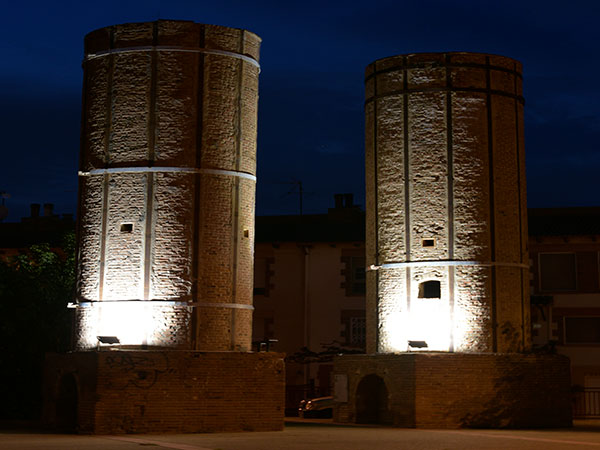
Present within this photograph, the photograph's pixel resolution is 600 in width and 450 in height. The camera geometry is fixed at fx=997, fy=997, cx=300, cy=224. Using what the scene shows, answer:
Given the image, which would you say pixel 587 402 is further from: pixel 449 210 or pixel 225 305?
pixel 225 305

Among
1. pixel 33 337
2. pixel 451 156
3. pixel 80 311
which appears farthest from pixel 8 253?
pixel 451 156

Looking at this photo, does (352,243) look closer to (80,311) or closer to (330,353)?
(330,353)

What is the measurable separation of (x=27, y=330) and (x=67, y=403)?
5051 millimetres

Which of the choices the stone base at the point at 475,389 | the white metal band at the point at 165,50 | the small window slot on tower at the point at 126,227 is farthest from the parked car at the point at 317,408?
the white metal band at the point at 165,50

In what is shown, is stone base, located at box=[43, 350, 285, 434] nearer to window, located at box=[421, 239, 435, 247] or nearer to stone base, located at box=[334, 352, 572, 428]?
stone base, located at box=[334, 352, 572, 428]

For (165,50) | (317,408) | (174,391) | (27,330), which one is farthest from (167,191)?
(317,408)

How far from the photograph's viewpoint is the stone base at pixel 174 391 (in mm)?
21859

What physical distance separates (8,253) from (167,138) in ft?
61.7

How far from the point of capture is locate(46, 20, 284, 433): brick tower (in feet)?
73.5

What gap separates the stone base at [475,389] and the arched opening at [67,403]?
25.6 ft

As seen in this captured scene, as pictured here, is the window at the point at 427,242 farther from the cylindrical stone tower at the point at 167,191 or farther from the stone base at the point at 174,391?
the stone base at the point at 174,391

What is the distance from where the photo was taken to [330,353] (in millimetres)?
36188

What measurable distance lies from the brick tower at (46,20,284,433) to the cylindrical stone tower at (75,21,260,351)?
3 centimetres

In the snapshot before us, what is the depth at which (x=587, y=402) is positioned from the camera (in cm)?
3406
